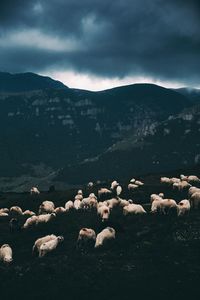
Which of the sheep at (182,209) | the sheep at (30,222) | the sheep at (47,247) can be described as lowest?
the sheep at (30,222)

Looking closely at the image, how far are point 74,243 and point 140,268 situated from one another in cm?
852

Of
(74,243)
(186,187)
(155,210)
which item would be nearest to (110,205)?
(155,210)

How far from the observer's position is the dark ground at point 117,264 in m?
32.1

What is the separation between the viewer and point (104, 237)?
40.9m

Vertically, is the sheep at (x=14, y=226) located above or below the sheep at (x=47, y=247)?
below

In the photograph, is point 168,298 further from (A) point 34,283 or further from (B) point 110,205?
(B) point 110,205

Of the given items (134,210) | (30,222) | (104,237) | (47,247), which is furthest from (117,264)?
(30,222)

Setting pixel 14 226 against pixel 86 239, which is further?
pixel 14 226

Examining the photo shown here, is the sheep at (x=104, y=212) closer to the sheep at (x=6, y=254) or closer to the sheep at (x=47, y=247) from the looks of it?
the sheep at (x=47, y=247)

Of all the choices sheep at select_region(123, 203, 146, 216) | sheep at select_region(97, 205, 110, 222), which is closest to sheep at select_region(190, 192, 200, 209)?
sheep at select_region(123, 203, 146, 216)

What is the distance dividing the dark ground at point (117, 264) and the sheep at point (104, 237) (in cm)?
58

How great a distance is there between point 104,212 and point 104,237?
8.74m

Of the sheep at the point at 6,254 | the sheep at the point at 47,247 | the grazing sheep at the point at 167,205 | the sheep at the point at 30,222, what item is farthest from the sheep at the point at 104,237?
the sheep at the point at 30,222

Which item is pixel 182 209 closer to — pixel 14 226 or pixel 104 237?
pixel 104 237
